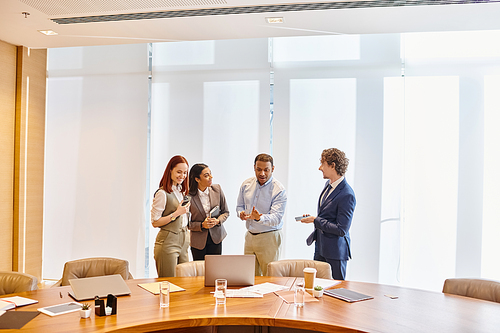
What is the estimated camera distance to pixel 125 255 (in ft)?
19.6

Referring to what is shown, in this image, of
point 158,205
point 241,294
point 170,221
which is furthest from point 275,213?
point 241,294

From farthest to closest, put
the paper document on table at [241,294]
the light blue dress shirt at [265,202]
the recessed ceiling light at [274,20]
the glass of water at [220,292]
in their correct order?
the light blue dress shirt at [265,202] < the recessed ceiling light at [274,20] < the paper document on table at [241,294] < the glass of water at [220,292]

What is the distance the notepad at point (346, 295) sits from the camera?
8.71 feet

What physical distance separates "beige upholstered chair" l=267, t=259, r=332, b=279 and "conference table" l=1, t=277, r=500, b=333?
60 cm

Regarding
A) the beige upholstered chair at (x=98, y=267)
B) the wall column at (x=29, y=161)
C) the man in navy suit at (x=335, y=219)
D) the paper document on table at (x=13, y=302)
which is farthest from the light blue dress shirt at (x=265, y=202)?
the wall column at (x=29, y=161)

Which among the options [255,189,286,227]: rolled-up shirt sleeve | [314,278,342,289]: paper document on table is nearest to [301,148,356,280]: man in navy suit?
[255,189,286,227]: rolled-up shirt sleeve

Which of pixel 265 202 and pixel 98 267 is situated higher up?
pixel 265 202

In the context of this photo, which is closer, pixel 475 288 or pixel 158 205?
pixel 475 288

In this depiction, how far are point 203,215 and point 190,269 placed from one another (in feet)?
3.09

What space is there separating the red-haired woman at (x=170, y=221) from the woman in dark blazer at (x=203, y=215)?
133 mm

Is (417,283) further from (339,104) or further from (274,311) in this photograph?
(274,311)

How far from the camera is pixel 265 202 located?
4.44 meters

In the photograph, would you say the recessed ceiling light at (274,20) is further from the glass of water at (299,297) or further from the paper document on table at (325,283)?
the glass of water at (299,297)

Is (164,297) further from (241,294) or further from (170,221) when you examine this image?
(170,221)
